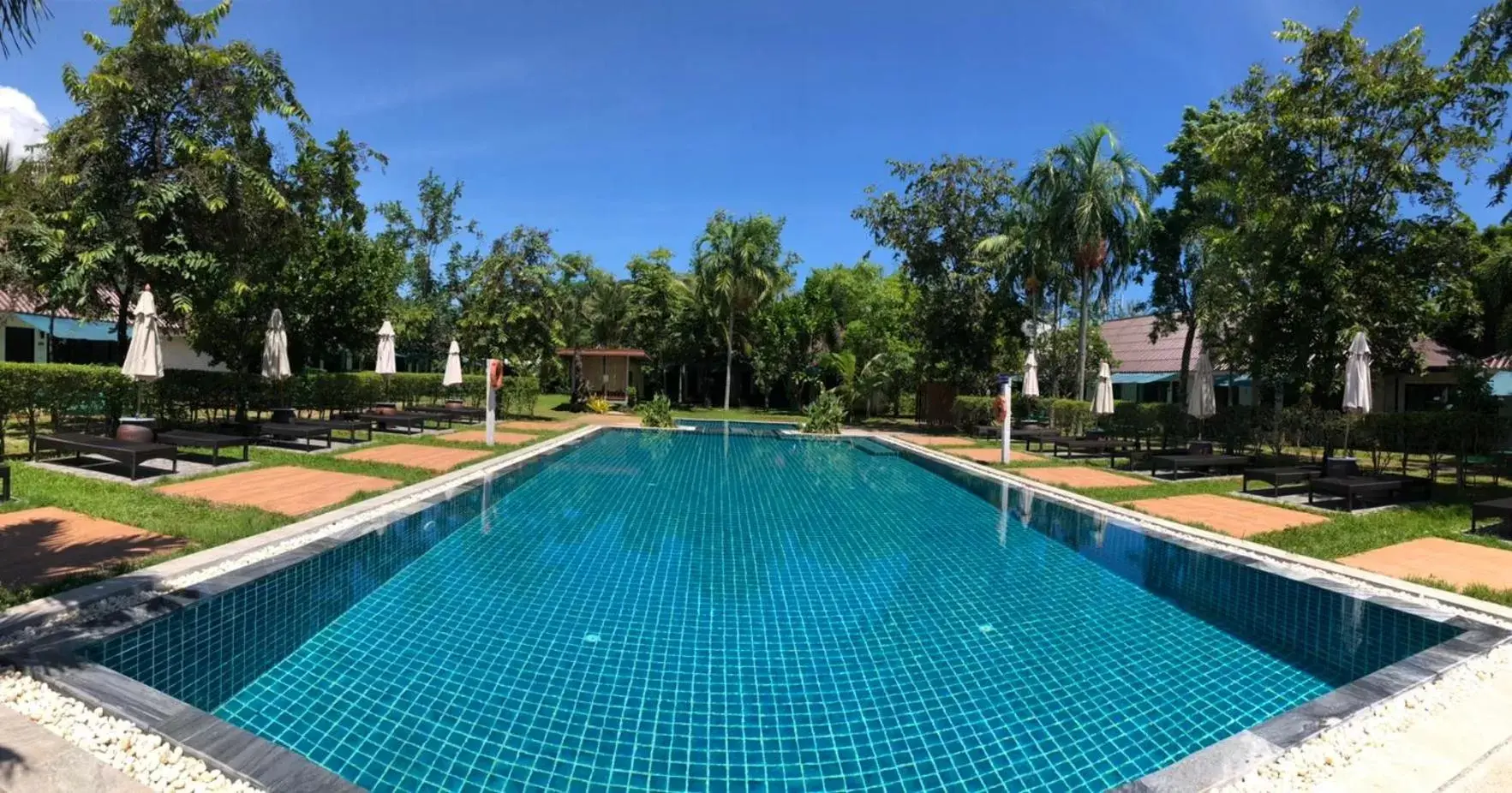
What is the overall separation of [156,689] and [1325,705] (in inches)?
265

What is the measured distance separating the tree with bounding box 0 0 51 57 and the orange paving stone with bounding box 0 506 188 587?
3.71 meters

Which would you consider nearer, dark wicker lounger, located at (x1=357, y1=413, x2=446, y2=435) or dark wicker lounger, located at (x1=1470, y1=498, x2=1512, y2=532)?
dark wicker lounger, located at (x1=1470, y1=498, x2=1512, y2=532)

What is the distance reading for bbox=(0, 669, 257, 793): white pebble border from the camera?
9.82 ft

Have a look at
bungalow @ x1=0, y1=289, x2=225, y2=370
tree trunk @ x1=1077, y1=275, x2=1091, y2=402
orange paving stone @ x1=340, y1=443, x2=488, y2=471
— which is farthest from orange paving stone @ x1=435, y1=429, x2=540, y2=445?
tree trunk @ x1=1077, y1=275, x2=1091, y2=402

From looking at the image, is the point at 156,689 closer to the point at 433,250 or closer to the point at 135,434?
the point at 135,434

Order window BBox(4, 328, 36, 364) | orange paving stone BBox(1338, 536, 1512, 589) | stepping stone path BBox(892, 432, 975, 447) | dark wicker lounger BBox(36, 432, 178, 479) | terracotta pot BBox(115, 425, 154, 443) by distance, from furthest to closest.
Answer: window BBox(4, 328, 36, 364) → stepping stone path BBox(892, 432, 975, 447) → terracotta pot BBox(115, 425, 154, 443) → dark wicker lounger BBox(36, 432, 178, 479) → orange paving stone BBox(1338, 536, 1512, 589)

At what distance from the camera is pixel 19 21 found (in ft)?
14.7

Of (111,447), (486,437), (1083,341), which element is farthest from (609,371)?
(111,447)

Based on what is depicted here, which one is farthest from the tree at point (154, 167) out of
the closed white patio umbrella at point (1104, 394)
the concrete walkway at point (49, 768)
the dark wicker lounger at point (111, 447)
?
the closed white patio umbrella at point (1104, 394)

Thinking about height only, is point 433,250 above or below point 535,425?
above

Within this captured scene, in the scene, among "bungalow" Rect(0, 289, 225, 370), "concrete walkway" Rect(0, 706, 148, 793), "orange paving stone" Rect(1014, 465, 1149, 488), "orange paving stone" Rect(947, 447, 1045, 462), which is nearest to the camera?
"concrete walkway" Rect(0, 706, 148, 793)

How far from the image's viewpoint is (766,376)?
3659 centimetres

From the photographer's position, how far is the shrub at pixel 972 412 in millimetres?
24531

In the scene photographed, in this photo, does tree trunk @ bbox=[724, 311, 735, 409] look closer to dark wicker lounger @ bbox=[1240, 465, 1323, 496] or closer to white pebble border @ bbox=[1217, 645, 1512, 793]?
dark wicker lounger @ bbox=[1240, 465, 1323, 496]
